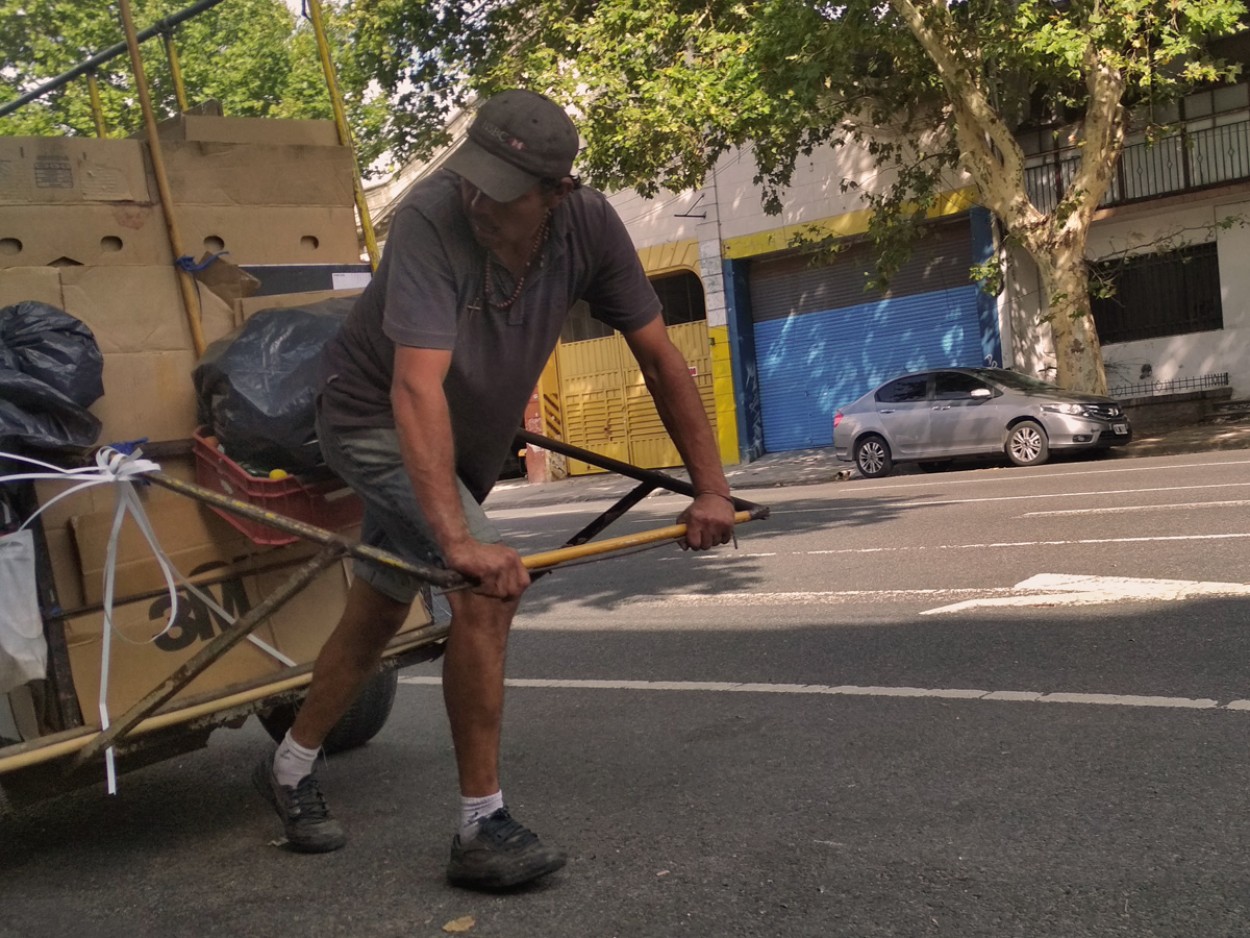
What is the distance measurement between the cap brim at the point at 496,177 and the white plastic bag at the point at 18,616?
4.59ft

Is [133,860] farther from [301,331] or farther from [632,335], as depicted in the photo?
[632,335]

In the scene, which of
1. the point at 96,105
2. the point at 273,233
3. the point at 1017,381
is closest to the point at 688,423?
the point at 273,233

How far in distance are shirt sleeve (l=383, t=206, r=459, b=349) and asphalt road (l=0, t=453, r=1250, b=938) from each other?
1298 millimetres

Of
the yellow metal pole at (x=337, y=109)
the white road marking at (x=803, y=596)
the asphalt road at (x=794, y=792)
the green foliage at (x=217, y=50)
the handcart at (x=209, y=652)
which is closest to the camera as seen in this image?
the asphalt road at (x=794, y=792)

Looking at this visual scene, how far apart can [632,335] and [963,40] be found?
15.5 m

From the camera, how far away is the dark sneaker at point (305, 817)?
3729 mm

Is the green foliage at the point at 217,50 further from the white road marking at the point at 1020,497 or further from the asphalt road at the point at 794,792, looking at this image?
the asphalt road at the point at 794,792

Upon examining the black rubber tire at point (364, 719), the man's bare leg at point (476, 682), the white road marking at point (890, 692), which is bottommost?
the white road marking at point (890, 692)

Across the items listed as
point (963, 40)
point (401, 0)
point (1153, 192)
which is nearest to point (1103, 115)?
point (963, 40)

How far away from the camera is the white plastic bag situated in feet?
11.0

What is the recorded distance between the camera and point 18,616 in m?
3.38

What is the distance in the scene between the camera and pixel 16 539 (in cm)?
340

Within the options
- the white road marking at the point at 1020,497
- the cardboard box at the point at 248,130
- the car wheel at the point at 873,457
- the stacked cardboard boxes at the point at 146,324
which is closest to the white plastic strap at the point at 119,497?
the stacked cardboard boxes at the point at 146,324

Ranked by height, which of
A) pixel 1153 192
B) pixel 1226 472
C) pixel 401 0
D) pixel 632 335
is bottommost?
pixel 1226 472
